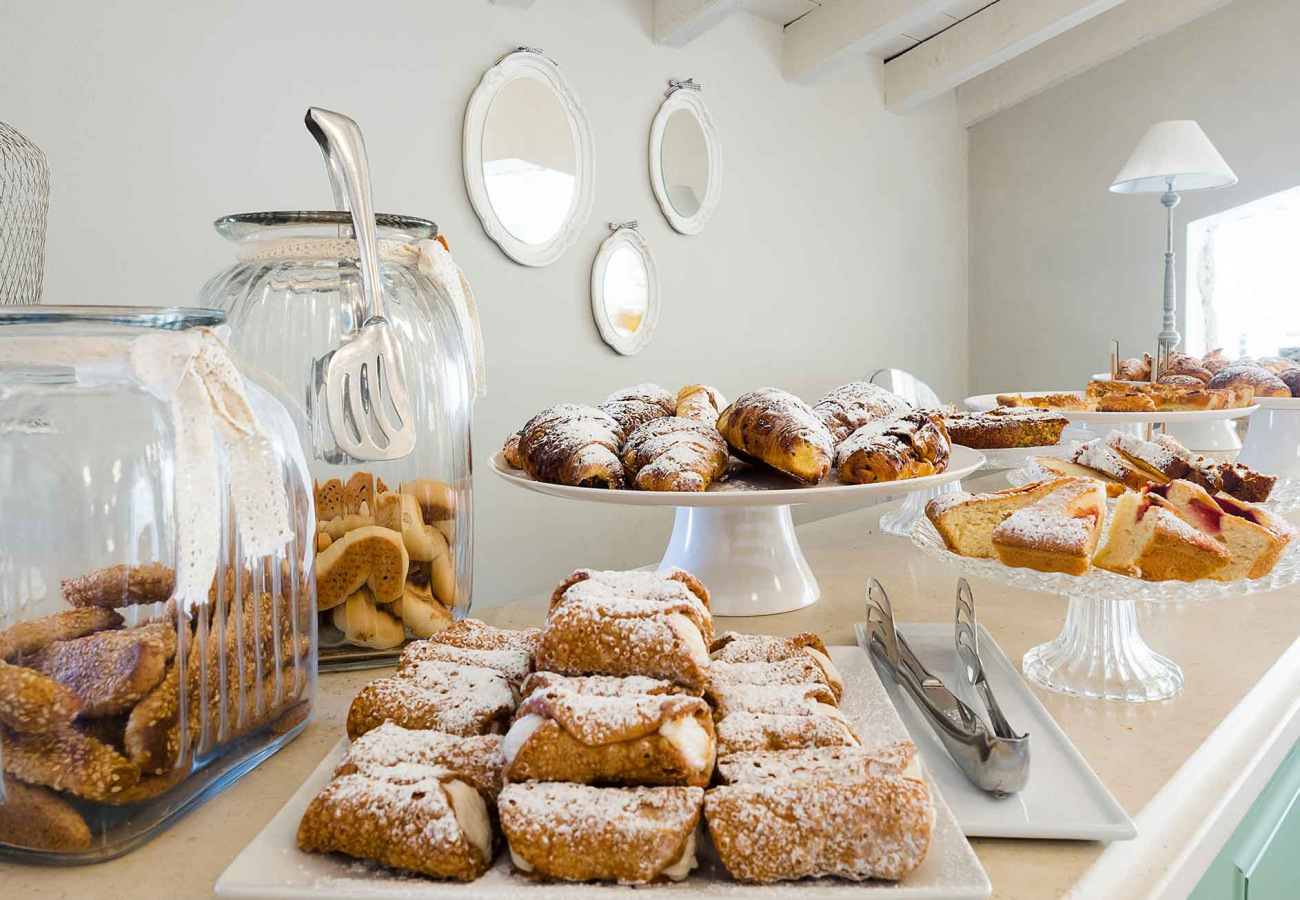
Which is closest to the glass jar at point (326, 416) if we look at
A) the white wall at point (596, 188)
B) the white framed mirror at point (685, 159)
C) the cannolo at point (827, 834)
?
the cannolo at point (827, 834)

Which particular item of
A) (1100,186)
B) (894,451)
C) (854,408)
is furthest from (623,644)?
(1100,186)

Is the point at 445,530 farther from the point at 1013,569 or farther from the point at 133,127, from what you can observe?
the point at 133,127

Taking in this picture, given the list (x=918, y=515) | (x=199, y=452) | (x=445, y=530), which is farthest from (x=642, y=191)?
(x=199, y=452)

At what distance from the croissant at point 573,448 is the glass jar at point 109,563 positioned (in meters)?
0.37

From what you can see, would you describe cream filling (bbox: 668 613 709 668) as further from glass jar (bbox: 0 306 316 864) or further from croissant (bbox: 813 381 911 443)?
croissant (bbox: 813 381 911 443)

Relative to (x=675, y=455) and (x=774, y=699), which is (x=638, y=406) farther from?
(x=774, y=699)

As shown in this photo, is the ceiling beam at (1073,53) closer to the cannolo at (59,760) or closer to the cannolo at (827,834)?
the cannolo at (827,834)

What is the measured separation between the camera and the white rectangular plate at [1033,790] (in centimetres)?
50

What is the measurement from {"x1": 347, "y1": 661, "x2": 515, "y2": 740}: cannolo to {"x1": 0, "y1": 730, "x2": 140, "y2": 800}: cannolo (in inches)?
5.0

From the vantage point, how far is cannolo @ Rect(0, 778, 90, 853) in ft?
1.56

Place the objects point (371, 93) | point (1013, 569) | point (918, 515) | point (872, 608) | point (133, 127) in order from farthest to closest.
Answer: point (371, 93) → point (133, 127) → point (918, 515) → point (872, 608) → point (1013, 569)

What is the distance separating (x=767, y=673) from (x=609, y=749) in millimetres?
146

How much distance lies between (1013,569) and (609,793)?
39cm

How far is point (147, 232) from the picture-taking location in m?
1.90
